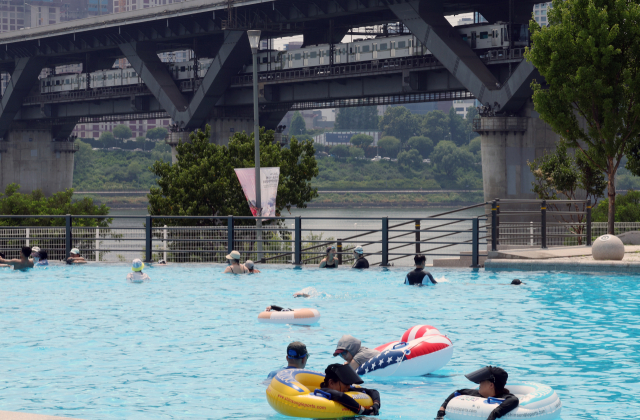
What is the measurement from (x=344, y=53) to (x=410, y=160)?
439ft

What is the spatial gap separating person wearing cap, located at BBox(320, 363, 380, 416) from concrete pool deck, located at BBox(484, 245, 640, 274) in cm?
1385

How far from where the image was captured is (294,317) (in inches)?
599

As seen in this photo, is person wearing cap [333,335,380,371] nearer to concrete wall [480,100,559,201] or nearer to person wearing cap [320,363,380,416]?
person wearing cap [320,363,380,416]

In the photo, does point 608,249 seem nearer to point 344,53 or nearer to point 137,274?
point 137,274

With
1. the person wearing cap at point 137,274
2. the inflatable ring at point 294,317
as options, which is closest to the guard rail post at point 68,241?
the person wearing cap at point 137,274

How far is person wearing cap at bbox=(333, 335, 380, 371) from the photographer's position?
34.5 ft

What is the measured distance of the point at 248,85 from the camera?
6581 cm

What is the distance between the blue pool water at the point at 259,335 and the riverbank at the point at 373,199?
439ft

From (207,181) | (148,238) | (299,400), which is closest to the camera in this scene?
(299,400)

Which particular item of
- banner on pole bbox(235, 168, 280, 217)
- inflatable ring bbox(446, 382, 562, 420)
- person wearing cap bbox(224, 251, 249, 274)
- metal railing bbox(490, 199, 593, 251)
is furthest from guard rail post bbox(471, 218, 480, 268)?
inflatable ring bbox(446, 382, 562, 420)

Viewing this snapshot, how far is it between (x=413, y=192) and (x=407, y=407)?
160 meters

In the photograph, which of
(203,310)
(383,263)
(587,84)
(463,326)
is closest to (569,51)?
(587,84)

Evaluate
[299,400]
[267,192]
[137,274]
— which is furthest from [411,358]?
[267,192]

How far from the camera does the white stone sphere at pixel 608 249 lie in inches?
862
